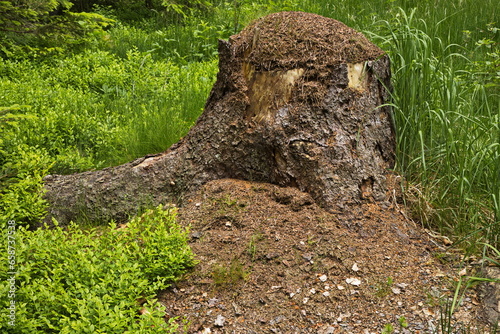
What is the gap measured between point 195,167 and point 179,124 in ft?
4.41

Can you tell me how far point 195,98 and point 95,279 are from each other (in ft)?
11.0

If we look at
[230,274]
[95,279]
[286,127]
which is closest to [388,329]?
[230,274]

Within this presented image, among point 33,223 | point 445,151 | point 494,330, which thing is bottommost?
point 33,223

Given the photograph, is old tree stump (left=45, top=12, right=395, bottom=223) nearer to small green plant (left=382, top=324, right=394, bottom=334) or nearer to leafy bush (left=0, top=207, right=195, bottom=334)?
leafy bush (left=0, top=207, right=195, bottom=334)

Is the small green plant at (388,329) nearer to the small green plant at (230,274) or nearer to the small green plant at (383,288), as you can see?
the small green plant at (383,288)

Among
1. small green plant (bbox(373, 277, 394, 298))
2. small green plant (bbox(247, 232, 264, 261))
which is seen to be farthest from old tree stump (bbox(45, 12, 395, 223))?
small green plant (bbox(373, 277, 394, 298))

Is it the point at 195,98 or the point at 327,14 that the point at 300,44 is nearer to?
the point at 195,98

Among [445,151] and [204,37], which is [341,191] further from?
[204,37]

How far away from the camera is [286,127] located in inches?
135

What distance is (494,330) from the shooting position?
Result: 2.39 meters

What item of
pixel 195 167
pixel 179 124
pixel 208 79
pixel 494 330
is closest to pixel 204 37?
pixel 208 79

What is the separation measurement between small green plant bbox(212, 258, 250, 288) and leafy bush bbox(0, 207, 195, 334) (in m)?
0.18

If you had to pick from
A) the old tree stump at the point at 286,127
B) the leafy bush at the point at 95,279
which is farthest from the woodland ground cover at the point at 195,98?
the leafy bush at the point at 95,279

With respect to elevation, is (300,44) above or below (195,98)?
Result: above
